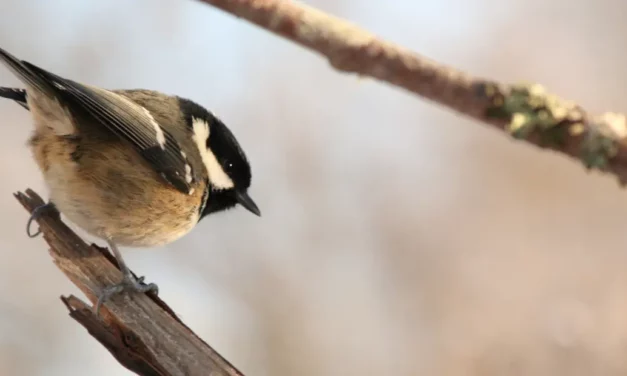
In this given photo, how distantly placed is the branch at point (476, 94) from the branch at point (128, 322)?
53 centimetres

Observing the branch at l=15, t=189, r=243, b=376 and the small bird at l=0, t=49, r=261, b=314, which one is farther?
the small bird at l=0, t=49, r=261, b=314

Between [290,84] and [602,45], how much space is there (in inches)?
33.9

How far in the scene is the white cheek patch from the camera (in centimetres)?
110

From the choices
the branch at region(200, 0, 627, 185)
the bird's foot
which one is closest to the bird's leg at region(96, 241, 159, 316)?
the bird's foot

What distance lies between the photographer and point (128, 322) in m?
0.86

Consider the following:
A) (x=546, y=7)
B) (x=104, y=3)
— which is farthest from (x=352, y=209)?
(x=104, y=3)

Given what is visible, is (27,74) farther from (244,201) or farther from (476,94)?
(476,94)

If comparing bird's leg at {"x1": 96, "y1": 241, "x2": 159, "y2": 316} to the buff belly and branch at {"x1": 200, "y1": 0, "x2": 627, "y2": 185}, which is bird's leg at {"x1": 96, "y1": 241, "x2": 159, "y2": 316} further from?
branch at {"x1": 200, "y1": 0, "x2": 627, "y2": 185}

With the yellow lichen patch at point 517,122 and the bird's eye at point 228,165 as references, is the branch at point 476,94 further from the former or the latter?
the bird's eye at point 228,165

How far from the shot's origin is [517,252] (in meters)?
1.71

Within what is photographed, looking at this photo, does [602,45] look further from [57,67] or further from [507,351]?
[57,67]

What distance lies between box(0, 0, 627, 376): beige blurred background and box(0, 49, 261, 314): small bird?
654 mm

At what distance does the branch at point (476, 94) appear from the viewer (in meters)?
0.35

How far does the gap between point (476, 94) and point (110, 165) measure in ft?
2.37
